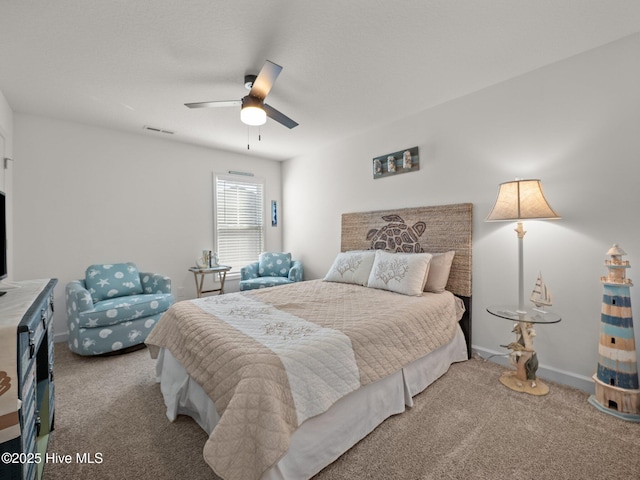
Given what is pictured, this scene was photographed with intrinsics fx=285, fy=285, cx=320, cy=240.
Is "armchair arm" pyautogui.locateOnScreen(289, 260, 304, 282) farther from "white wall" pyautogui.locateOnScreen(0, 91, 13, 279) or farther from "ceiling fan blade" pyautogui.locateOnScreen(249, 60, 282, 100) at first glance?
"white wall" pyautogui.locateOnScreen(0, 91, 13, 279)

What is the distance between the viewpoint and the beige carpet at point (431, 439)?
147 cm

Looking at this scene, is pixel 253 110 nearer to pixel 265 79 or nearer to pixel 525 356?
pixel 265 79

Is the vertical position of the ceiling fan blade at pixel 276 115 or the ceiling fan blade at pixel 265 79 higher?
the ceiling fan blade at pixel 265 79

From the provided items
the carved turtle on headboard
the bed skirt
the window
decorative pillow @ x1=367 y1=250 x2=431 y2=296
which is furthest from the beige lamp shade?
the window

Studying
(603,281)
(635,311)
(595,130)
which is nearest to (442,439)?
(603,281)

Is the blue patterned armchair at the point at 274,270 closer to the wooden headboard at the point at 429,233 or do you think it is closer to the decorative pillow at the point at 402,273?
the wooden headboard at the point at 429,233

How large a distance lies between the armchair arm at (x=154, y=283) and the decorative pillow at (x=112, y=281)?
0.21 ft

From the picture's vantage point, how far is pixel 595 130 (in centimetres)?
214

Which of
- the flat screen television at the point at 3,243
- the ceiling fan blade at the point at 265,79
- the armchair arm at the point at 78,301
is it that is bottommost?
the armchair arm at the point at 78,301

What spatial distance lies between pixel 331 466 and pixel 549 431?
1.36 m

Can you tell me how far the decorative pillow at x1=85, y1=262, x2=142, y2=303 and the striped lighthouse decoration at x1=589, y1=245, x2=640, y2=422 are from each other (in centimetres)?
444

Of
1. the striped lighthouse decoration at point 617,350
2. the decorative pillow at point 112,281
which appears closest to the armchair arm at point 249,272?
the decorative pillow at point 112,281

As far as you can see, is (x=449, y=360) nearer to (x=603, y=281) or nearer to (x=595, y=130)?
(x=603, y=281)

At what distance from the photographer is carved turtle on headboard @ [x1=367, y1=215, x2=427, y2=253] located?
3207 mm
